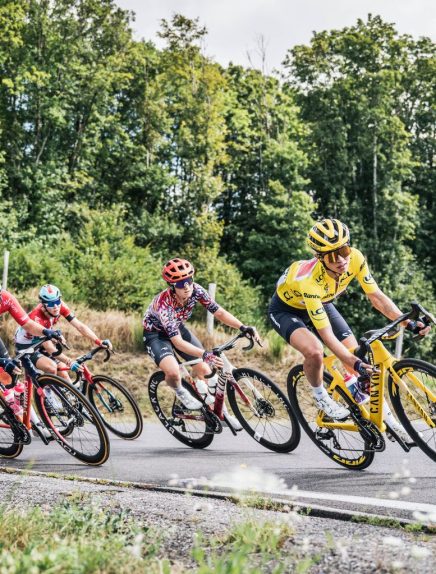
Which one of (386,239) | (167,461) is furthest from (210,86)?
(167,461)

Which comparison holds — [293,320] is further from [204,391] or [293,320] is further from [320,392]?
[204,391]

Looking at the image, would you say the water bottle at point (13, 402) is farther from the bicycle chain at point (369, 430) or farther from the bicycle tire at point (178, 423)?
the bicycle chain at point (369, 430)

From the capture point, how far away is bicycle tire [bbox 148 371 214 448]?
8.36 meters

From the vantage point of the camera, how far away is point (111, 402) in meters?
8.95

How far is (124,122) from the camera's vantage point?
4581 cm

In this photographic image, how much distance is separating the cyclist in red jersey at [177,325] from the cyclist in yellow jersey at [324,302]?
0.73m

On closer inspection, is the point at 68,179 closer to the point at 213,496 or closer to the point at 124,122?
the point at 124,122

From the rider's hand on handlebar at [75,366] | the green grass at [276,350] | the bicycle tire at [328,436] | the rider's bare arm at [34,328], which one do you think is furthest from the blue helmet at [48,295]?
the green grass at [276,350]

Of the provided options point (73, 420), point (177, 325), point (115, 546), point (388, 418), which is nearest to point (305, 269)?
point (388, 418)

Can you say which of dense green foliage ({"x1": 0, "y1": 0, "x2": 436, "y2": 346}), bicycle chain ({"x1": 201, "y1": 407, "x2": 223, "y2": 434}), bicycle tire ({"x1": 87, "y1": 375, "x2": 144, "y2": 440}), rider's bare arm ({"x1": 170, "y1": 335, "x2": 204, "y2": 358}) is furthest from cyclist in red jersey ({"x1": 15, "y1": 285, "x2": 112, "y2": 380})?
dense green foliage ({"x1": 0, "y1": 0, "x2": 436, "y2": 346})

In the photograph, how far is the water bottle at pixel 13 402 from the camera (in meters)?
7.95

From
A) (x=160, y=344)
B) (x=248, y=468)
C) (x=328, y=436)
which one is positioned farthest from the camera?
(x=160, y=344)

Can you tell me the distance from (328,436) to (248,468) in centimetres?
87

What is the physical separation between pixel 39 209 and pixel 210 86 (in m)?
12.5
